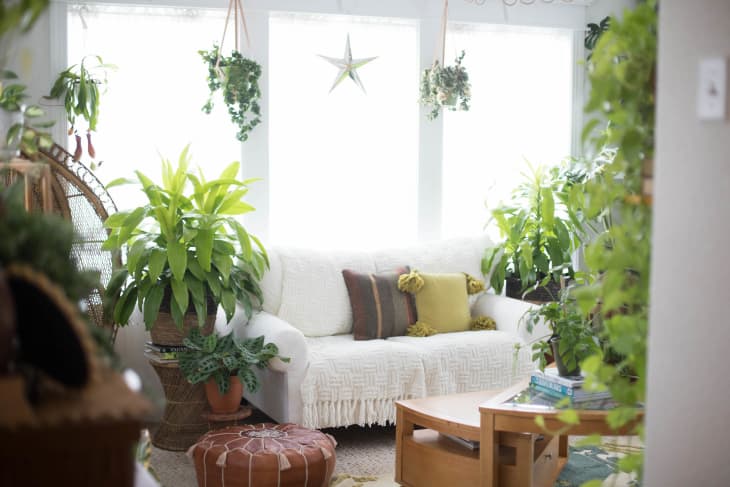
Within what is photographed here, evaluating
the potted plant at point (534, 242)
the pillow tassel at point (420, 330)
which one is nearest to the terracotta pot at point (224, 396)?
the pillow tassel at point (420, 330)

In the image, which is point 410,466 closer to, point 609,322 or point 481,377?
point 481,377

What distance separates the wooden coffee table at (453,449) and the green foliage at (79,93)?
2278mm

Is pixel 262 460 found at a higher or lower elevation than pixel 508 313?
lower

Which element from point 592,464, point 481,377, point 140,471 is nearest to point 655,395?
point 140,471

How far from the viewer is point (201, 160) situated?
4.68 metres

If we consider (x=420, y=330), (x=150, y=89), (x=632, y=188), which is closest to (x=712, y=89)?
(x=632, y=188)

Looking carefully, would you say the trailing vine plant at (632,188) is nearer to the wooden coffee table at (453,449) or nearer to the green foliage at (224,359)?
the wooden coffee table at (453,449)

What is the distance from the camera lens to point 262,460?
304 cm

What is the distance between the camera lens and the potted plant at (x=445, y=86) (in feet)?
15.8

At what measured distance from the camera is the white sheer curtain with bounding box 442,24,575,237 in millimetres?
5188

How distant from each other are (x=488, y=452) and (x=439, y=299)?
1.62 m

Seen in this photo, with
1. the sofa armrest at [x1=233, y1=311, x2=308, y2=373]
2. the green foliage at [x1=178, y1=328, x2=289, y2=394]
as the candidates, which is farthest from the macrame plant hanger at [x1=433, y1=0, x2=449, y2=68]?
the green foliage at [x1=178, y1=328, x2=289, y2=394]

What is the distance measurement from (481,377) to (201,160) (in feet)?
6.41

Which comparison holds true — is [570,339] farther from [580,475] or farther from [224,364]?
[224,364]
